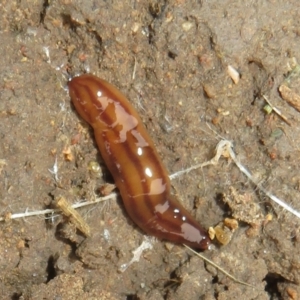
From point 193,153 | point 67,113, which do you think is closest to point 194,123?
point 193,153

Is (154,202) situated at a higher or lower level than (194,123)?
lower

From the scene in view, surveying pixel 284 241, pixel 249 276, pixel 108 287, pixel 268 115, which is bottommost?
pixel 108 287

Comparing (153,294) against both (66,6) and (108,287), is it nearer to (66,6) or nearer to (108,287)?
(108,287)
